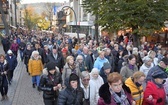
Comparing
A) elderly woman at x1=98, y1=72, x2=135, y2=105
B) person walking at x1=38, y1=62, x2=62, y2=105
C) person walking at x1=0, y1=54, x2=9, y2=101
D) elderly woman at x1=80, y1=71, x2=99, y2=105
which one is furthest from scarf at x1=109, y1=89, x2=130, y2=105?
person walking at x1=0, y1=54, x2=9, y2=101

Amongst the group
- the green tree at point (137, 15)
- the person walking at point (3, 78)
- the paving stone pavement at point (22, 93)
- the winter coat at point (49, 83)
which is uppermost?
the green tree at point (137, 15)

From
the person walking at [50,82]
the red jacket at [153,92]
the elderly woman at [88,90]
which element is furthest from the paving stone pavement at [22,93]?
the red jacket at [153,92]

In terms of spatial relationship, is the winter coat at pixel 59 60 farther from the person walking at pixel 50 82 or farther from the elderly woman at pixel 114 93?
the elderly woman at pixel 114 93

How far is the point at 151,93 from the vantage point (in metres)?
5.53

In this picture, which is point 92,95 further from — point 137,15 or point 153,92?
point 137,15

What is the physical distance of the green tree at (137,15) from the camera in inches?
771

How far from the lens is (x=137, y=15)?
20.0m

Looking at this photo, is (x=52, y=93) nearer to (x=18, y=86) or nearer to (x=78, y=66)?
→ (x=78, y=66)

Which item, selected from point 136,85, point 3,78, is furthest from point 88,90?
point 3,78

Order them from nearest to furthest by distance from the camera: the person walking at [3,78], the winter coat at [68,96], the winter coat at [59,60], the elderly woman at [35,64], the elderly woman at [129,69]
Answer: the winter coat at [68,96], the elderly woman at [129,69], the person walking at [3,78], the elderly woman at [35,64], the winter coat at [59,60]

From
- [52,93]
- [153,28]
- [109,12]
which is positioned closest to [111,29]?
[109,12]

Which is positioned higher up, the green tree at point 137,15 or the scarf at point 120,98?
the green tree at point 137,15

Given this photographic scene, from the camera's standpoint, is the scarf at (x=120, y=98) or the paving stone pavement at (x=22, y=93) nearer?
the scarf at (x=120, y=98)

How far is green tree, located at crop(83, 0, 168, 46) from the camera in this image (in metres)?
19.6
